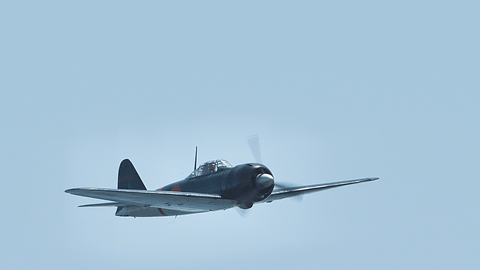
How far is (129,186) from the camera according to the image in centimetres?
2969

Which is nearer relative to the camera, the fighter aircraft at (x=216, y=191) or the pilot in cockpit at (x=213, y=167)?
the fighter aircraft at (x=216, y=191)

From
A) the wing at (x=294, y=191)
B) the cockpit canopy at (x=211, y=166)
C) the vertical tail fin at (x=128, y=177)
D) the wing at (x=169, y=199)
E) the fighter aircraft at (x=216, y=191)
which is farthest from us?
the vertical tail fin at (x=128, y=177)

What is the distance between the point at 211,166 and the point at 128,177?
736 cm

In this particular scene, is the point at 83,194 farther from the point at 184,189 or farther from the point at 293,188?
the point at 293,188

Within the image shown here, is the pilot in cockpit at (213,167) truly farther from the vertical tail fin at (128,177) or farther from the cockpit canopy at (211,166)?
the vertical tail fin at (128,177)

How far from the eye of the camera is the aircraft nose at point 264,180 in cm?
2177

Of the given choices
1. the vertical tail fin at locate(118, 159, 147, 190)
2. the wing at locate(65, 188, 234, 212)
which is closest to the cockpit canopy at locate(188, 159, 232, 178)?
the wing at locate(65, 188, 234, 212)

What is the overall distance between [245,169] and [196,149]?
15.7 feet

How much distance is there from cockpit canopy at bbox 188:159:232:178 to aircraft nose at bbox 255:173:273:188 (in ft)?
7.31

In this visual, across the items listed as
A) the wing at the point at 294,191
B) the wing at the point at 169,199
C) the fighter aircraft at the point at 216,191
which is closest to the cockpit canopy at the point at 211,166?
the fighter aircraft at the point at 216,191

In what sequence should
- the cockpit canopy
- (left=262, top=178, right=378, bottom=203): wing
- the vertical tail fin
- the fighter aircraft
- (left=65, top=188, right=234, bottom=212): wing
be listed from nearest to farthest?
(left=65, top=188, right=234, bottom=212): wing < the fighter aircraft < the cockpit canopy < (left=262, top=178, right=378, bottom=203): wing < the vertical tail fin

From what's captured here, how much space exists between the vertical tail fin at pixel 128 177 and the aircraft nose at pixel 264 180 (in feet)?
31.3

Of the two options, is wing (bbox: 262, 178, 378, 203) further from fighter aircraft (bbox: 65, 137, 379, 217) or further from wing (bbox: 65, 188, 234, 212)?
wing (bbox: 65, 188, 234, 212)

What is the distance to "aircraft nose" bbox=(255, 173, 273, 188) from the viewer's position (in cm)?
2177
